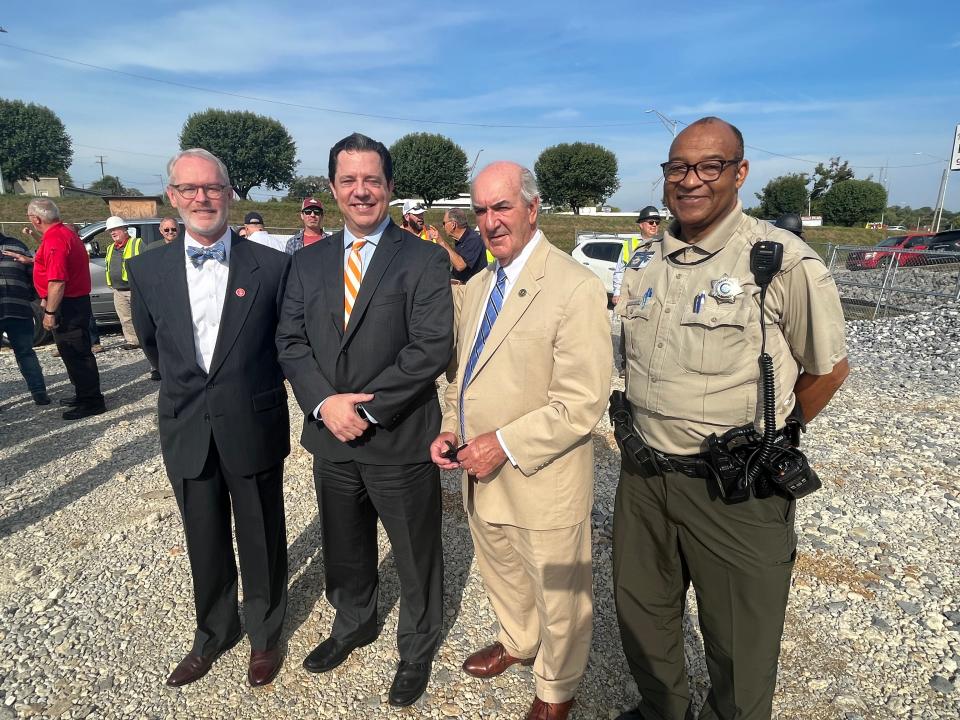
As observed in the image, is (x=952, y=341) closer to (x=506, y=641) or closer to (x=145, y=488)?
(x=506, y=641)

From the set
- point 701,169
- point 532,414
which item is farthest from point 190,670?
point 701,169

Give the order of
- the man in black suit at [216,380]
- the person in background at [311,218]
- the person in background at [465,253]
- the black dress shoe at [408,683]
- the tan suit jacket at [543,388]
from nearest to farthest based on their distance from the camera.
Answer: the tan suit jacket at [543,388], the man in black suit at [216,380], the black dress shoe at [408,683], the person in background at [465,253], the person in background at [311,218]

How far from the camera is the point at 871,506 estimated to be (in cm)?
410

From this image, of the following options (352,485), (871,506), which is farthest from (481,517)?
(871,506)

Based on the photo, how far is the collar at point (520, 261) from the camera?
2.03 meters

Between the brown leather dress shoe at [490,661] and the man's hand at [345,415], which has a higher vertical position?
the man's hand at [345,415]

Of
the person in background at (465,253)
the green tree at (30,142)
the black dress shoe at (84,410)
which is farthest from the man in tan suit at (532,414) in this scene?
the green tree at (30,142)

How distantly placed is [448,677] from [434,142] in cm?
5790

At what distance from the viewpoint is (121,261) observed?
7.86 metres

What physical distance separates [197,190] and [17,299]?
5166 mm

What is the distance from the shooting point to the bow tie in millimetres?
2279

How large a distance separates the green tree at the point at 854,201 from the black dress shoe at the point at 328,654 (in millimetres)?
53198

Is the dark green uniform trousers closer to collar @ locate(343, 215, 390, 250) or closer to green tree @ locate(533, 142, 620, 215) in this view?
collar @ locate(343, 215, 390, 250)

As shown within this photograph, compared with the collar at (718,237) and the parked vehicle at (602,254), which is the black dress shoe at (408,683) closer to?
the collar at (718,237)
